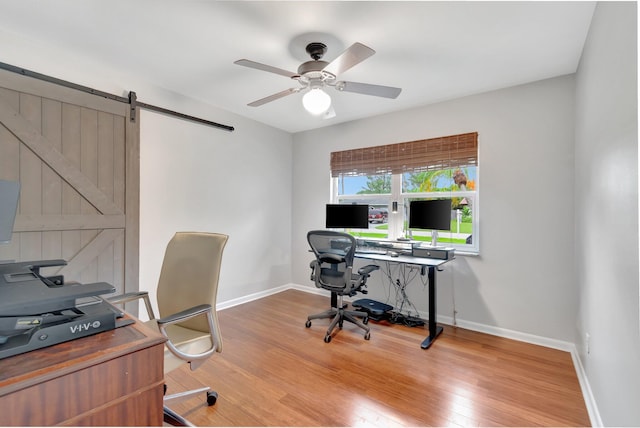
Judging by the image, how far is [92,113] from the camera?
260cm

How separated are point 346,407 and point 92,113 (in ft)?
10.3

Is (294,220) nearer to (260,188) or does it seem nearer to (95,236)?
(260,188)

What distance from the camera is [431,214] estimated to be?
322 centimetres

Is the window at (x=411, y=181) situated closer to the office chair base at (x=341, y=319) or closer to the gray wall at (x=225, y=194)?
the gray wall at (x=225, y=194)

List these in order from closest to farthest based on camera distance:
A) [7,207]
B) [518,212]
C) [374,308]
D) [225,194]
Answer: [7,207]
[518,212]
[374,308]
[225,194]

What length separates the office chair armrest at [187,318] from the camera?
55.5 inches

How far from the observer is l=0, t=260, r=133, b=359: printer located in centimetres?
89

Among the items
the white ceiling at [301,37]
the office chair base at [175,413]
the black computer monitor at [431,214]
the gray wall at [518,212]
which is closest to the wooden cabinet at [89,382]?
the office chair base at [175,413]

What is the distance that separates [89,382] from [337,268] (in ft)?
7.80

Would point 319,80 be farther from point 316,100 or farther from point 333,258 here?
point 333,258

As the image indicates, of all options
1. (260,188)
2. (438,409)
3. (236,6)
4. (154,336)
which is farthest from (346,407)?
(260,188)

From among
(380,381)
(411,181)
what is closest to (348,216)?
(411,181)

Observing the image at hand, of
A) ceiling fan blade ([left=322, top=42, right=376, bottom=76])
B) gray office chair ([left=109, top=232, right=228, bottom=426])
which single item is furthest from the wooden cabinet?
ceiling fan blade ([left=322, top=42, right=376, bottom=76])

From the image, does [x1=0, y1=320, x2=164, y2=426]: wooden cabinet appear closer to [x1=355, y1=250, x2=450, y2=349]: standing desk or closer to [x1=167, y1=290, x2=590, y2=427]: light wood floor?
[x1=167, y1=290, x2=590, y2=427]: light wood floor
